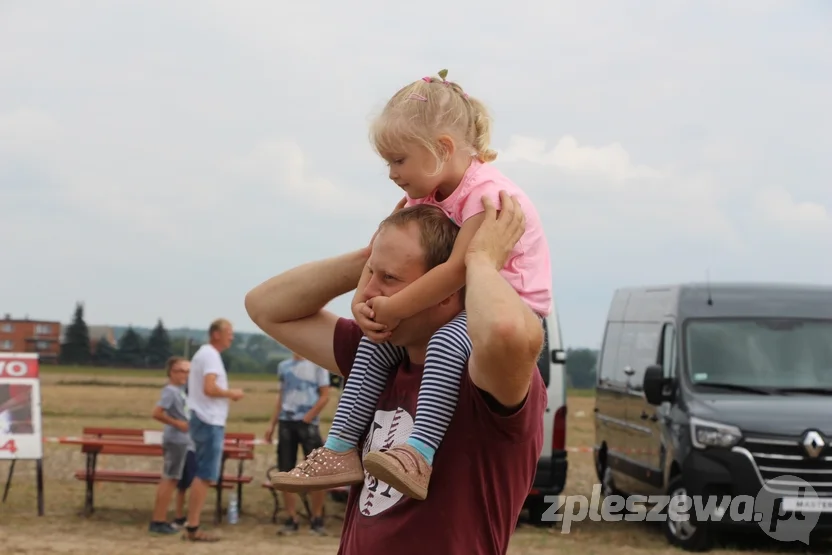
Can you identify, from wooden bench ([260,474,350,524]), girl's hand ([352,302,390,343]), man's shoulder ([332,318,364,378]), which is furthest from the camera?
wooden bench ([260,474,350,524])

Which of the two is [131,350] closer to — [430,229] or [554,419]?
[554,419]

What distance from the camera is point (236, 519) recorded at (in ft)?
41.7

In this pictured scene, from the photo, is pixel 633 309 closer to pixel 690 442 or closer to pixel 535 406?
pixel 690 442

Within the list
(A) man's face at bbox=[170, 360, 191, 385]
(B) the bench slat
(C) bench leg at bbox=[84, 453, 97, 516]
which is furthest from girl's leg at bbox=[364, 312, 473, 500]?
(C) bench leg at bbox=[84, 453, 97, 516]

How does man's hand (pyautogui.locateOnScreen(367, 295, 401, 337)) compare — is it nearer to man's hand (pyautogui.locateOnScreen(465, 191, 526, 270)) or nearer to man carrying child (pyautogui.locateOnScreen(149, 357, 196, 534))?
man's hand (pyautogui.locateOnScreen(465, 191, 526, 270))

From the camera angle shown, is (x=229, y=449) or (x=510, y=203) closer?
(x=510, y=203)

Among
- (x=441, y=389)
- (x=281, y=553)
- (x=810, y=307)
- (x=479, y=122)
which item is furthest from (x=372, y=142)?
(x=810, y=307)

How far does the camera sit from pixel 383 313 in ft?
8.68

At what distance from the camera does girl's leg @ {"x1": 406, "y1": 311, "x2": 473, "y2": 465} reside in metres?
2.61

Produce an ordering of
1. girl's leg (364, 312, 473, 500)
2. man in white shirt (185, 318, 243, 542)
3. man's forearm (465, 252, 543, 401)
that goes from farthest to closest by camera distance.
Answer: man in white shirt (185, 318, 243, 542) < girl's leg (364, 312, 473, 500) < man's forearm (465, 252, 543, 401)

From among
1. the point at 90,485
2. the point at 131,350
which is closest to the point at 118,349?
the point at 131,350

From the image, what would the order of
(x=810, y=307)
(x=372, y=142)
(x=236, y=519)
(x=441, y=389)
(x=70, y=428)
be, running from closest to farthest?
(x=441, y=389) < (x=372, y=142) < (x=810, y=307) < (x=236, y=519) < (x=70, y=428)

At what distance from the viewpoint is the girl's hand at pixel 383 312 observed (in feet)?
8.66

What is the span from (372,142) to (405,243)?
33 centimetres
